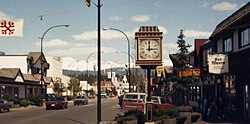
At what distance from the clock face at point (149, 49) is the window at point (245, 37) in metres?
6.60

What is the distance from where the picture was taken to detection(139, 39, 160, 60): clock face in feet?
75.4

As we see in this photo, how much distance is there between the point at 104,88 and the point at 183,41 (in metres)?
125

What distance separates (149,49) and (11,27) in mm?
8054

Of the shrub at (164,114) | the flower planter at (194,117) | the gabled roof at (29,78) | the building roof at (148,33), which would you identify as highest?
the building roof at (148,33)

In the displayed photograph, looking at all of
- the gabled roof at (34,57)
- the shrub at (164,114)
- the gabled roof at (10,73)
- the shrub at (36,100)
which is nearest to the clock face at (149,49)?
the shrub at (164,114)

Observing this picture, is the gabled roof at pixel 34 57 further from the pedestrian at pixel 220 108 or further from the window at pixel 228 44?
the pedestrian at pixel 220 108

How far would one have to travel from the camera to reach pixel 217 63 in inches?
1004

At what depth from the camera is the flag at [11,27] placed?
17.2 m

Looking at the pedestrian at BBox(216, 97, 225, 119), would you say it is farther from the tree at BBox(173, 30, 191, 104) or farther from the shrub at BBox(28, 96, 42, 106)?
the shrub at BBox(28, 96, 42, 106)

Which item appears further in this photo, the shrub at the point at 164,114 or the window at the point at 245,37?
the window at the point at 245,37

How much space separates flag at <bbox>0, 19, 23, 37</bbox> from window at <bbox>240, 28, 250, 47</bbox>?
14.3 m

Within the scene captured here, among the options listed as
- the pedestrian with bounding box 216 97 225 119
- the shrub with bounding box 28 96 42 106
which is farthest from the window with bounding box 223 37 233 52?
the shrub with bounding box 28 96 42 106

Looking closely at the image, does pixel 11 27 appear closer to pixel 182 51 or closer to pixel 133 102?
pixel 133 102

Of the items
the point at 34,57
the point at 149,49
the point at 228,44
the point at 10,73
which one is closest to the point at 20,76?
the point at 10,73
